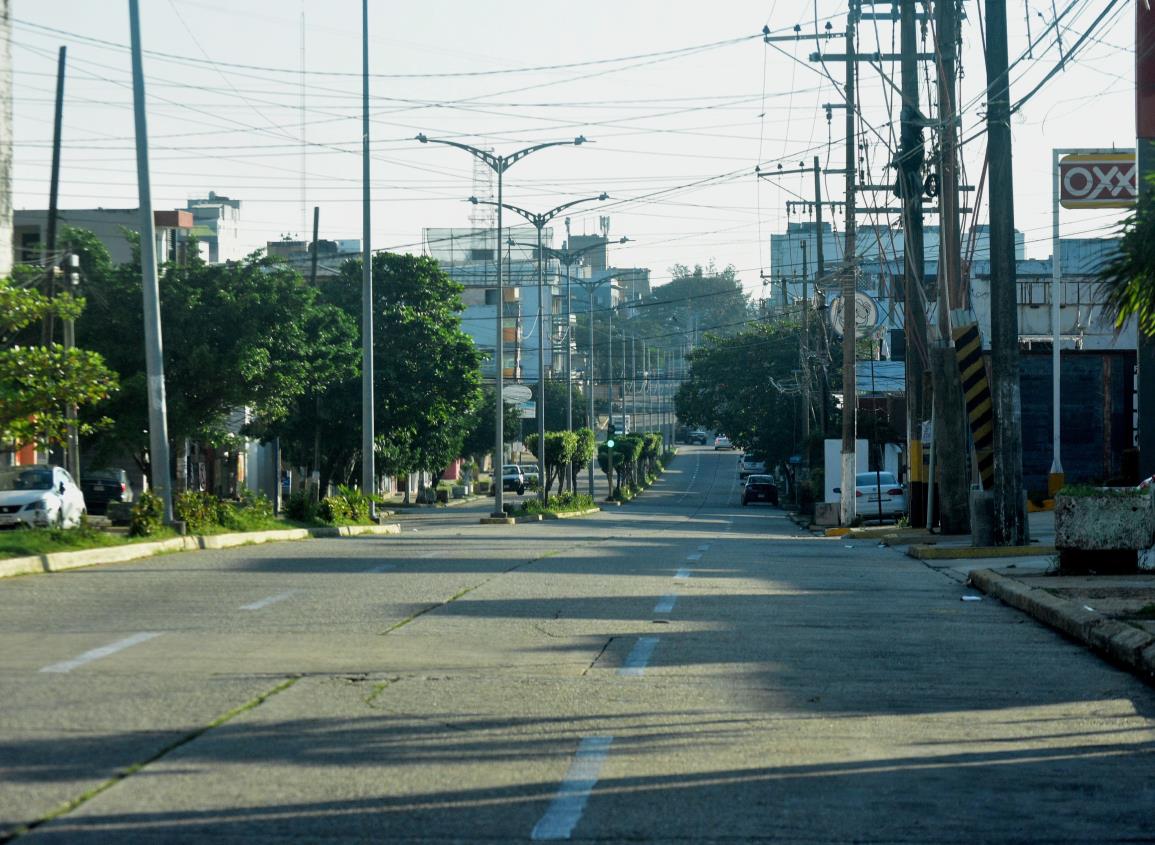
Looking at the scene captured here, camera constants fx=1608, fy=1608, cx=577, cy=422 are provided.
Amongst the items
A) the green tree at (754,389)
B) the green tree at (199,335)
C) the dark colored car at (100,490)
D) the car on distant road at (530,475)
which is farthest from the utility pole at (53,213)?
the car on distant road at (530,475)

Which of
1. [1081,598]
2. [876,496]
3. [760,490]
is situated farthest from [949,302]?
[760,490]

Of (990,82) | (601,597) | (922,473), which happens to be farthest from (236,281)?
(601,597)

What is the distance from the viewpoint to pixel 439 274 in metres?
63.8

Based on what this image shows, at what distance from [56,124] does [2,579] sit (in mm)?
29301

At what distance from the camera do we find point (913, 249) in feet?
106

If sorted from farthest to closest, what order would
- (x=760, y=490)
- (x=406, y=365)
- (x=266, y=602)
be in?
(x=760, y=490) < (x=406, y=365) < (x=266, y=602)

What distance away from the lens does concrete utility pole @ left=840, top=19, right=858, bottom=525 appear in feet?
141

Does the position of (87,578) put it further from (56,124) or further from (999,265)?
(56,124)

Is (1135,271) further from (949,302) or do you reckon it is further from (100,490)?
(100,490)

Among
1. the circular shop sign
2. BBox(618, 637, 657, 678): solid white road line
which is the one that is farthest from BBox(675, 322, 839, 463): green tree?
BBox(618, 637, 657, 678): solid white road line

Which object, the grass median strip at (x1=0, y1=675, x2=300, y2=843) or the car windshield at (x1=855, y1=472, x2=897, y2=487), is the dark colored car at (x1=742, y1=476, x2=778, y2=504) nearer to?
the car windshield at (x1=855, y1=472, x2=897, y2=487)

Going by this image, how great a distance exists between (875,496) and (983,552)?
82.1 feet

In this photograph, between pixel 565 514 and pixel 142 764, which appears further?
pixel 565 514

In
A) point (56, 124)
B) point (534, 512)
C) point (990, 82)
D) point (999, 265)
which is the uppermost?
point (56, 124)
